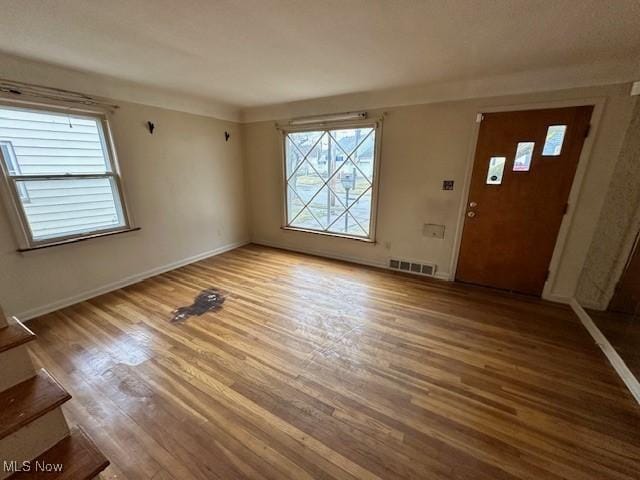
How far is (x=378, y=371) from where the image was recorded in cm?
186

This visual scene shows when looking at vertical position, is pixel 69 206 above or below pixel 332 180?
below

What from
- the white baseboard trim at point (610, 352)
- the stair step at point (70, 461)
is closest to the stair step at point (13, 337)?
the stair step at point (70, 461)

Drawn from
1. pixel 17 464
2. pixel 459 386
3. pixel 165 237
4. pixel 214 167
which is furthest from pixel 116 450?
pixel 214 167

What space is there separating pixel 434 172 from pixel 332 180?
1490 mm

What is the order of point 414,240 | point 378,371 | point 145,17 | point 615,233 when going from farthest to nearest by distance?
point 414,240
point 615,233
point 378,371
point 145,17

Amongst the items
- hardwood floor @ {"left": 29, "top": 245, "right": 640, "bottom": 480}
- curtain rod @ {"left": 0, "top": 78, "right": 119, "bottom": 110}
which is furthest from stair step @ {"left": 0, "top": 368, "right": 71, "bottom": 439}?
curtain rod @ {"left": 0, "top": 78, "right": 119, "bottom": 110}

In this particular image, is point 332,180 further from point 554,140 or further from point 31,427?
point 31,427

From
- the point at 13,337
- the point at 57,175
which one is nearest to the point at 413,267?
the point at 13,337

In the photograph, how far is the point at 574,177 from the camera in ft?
8.32

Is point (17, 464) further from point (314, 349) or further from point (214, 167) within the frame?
point (214, 167)

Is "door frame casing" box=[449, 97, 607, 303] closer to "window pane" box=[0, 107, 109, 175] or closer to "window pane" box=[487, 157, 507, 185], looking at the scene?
"window pane" box=[487, 157, 507, 185]

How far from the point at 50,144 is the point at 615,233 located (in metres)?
5.60

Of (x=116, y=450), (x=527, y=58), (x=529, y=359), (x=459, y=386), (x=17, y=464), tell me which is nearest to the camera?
(x=17, y=464)

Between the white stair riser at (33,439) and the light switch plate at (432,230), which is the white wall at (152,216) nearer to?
the white stair riser at (33,439)
